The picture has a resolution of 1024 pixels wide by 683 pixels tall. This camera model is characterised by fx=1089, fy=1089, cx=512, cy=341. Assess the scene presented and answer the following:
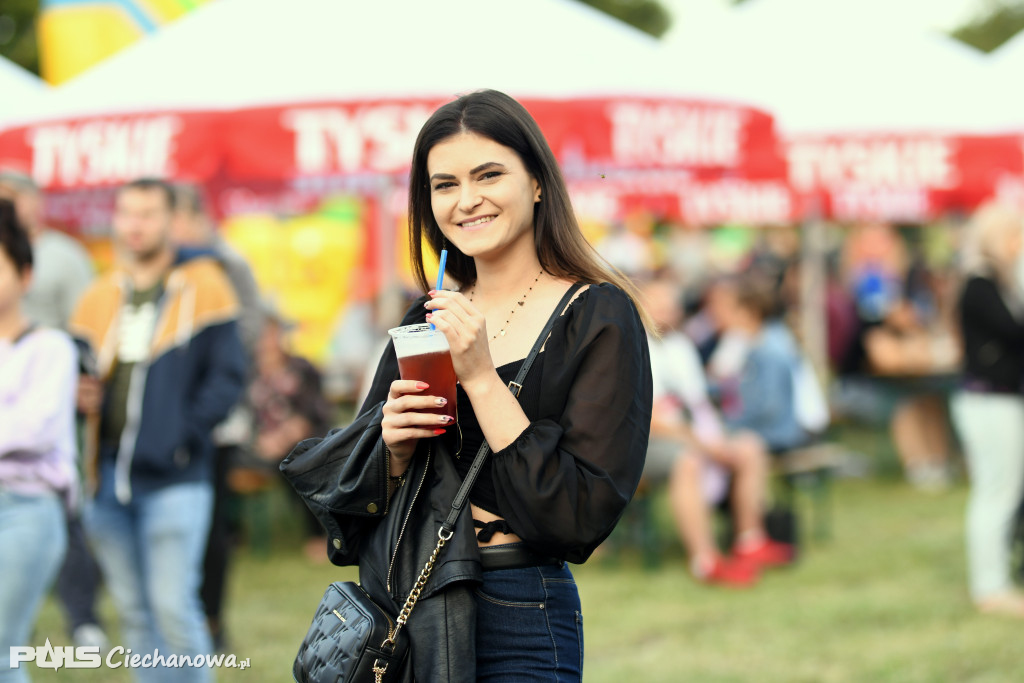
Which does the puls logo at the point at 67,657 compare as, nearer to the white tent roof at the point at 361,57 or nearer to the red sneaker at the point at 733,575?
the white tent roof at the point at 361,57

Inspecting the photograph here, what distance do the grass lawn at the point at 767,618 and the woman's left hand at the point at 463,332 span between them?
3.36 meters

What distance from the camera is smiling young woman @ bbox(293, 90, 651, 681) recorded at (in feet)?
6.49

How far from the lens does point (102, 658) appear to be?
5.18 m

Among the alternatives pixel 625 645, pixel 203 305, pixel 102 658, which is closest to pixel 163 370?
pixel 203 305

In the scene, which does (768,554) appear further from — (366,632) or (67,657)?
(366,632)

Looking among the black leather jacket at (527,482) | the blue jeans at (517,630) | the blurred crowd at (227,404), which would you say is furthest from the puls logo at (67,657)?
the blue jeans at (517,630)

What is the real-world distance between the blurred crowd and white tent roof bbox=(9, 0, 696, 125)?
30.1 inches

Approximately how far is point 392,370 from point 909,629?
4.38 metres

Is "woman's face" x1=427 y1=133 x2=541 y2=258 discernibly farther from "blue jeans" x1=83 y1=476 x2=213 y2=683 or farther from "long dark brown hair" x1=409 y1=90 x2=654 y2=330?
"blue jeans" x1=83 y1=476 x2=213 y2=683

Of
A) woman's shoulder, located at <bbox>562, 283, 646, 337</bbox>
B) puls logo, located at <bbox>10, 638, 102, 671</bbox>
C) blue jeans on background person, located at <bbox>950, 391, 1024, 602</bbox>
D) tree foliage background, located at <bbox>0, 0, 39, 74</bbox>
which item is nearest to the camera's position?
woman's shoulder, located at <bbox>562, 283, 646, 337</bbox>

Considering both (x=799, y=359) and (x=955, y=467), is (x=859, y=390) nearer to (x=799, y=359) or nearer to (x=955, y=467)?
(x=955, y=467)

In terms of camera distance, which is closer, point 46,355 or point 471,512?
point 471,512

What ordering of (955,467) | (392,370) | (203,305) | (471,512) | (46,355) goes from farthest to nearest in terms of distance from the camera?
(955,467) → (203,305) → (46,355) → (392,370) → (471,512)

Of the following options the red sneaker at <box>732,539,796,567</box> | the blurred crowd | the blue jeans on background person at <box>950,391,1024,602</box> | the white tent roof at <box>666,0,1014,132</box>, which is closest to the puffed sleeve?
the blurred crowd
